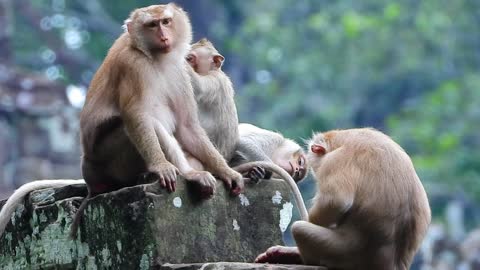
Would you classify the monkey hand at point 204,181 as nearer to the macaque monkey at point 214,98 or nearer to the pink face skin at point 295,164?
Answer: the macaque monkey at point 214,98

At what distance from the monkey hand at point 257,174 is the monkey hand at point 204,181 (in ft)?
1.54

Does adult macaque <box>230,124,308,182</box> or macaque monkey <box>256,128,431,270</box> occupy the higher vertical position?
adult macaque <box>230,124,308,182</box>

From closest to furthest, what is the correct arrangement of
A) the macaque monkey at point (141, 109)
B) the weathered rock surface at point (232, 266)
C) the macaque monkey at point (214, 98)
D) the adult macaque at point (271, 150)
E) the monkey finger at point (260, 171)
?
the weathered rock surface at point (232, 266), the macaque monkey at point (141, 109), the monkey finger at point (260, 171), the macaque monkey at point (214, 98), the adult macaque at point (271, 150)

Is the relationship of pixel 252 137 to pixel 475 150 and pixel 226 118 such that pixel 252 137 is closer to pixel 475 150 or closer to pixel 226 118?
pixel 226 118

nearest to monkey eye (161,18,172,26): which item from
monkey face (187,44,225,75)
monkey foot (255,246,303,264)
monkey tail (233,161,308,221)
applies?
monkey face (187,44,225,75)

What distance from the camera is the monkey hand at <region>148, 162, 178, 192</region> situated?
22.7 feet

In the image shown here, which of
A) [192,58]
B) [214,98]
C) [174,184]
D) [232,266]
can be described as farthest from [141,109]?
[232,266]

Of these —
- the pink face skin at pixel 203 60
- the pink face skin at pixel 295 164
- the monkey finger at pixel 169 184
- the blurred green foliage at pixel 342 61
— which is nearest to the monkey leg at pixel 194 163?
the monkey finger at pixel 169 184

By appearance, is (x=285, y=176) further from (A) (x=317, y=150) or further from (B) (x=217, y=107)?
(B) (x=217, y=107)

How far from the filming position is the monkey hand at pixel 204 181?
23.1 feet

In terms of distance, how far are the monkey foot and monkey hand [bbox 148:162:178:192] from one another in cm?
59

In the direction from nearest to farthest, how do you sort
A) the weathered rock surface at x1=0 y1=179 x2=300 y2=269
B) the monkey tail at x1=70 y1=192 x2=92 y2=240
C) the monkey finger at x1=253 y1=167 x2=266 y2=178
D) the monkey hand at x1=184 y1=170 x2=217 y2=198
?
the weathered rock surface at x1=0 y1=179 x2=300 y2=269 < the monkey hand at x1=184 y1=170 x2=217 y2=198 < the monkey tail at x1=70 y1=192 x2=92 y2=240 < the monkey finger at x1=253 y1=167 x2=266 y2=178

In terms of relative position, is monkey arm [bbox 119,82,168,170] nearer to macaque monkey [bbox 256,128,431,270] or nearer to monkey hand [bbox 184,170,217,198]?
monkey hand [bbox 184,170,217,198]

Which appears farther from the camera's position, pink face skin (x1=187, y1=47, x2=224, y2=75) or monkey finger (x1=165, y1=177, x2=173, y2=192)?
pink face skin (x1=187, y1=47, x2=224, y2=75)
